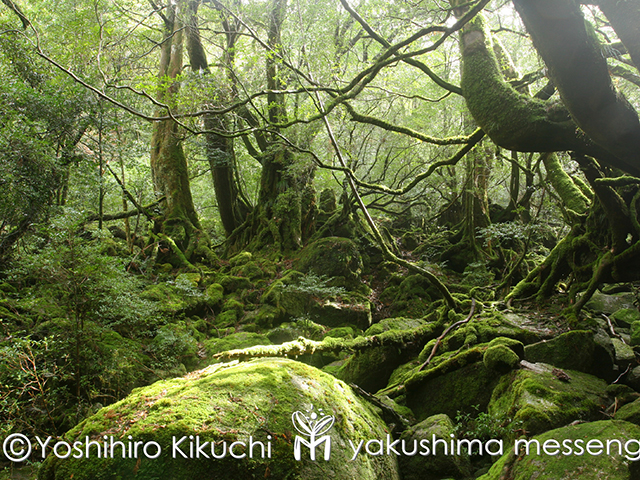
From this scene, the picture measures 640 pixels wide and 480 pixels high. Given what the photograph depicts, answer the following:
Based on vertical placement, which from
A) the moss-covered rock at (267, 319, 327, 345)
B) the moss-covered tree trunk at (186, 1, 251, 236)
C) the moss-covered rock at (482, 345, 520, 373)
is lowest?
the moss-covered rock at (267, 319, 327, 345)

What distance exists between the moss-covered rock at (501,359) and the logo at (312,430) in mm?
1955

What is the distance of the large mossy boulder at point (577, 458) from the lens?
1803 mm

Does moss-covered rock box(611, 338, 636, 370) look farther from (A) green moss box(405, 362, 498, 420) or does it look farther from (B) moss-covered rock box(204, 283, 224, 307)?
(B) moss-covered rock box(204, 283, 224, 307)

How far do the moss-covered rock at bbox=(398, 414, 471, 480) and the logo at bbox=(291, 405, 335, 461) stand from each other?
35.7 inches

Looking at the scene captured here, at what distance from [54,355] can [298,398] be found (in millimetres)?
3616

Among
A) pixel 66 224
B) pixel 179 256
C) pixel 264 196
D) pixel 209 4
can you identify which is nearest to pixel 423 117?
pixel 264 196

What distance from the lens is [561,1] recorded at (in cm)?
246

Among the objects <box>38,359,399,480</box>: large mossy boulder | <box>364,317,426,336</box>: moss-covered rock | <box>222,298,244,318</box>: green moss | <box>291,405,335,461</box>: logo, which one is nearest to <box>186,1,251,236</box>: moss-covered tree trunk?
<box>222,298,244,318</box>: green moss

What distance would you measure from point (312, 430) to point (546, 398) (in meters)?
2.03

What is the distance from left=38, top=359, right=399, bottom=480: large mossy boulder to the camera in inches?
68.1

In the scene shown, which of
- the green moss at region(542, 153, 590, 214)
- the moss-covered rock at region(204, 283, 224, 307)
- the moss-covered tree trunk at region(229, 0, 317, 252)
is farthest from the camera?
the moss-covered tree trunk at region(229, 0, 317, 252)

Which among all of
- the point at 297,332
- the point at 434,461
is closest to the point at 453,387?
the point at 434,461

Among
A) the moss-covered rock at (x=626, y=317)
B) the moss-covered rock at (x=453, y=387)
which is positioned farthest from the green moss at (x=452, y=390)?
the moss-covered rock at (x=626, y=317)
